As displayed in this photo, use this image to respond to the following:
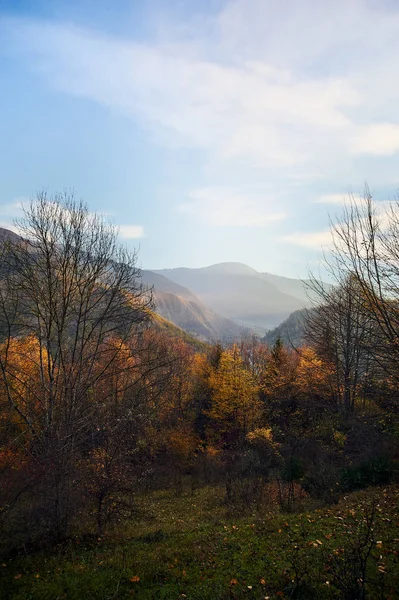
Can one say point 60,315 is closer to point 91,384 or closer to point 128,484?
point 91,384

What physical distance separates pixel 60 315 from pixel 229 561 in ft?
28.1

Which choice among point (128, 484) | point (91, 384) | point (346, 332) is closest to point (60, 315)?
point (91, 384)

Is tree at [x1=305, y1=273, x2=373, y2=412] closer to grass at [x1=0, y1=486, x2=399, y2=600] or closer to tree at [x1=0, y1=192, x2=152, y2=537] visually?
grass at [x1=0, y1=486, x2=399, y2=600]

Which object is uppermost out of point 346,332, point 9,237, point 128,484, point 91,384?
point 9,237

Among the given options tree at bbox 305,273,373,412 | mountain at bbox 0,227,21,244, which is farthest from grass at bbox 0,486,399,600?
mountain at bbox 0,227,21,244

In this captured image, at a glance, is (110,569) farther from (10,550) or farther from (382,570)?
(382,570)

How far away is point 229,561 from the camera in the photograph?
25.2 feet

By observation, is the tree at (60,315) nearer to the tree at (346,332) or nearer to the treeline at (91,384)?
the treeline at (91,384)

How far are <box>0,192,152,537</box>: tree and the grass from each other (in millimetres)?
1925

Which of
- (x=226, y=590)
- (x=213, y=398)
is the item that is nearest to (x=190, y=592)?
(x=226, y=590)

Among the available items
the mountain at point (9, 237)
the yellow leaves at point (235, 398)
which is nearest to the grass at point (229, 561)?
the mountain at point (9, 237)

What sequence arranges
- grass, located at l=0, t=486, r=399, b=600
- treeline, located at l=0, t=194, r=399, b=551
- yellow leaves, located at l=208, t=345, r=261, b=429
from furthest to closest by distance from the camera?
1. yellow leaves, located at l=208, t=345, r=261, b=429
2. treeline, located at l=0, t=194, r=399, b=551
3. grass, located at l=0, t=486, r=399, b=600

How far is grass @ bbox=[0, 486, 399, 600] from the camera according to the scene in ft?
20.2

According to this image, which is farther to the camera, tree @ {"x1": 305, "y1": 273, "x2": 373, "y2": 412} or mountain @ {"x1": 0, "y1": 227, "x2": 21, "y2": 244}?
mountain @ {"x1": 0, "y1": 227, "x2": 21, "y2": 244}
